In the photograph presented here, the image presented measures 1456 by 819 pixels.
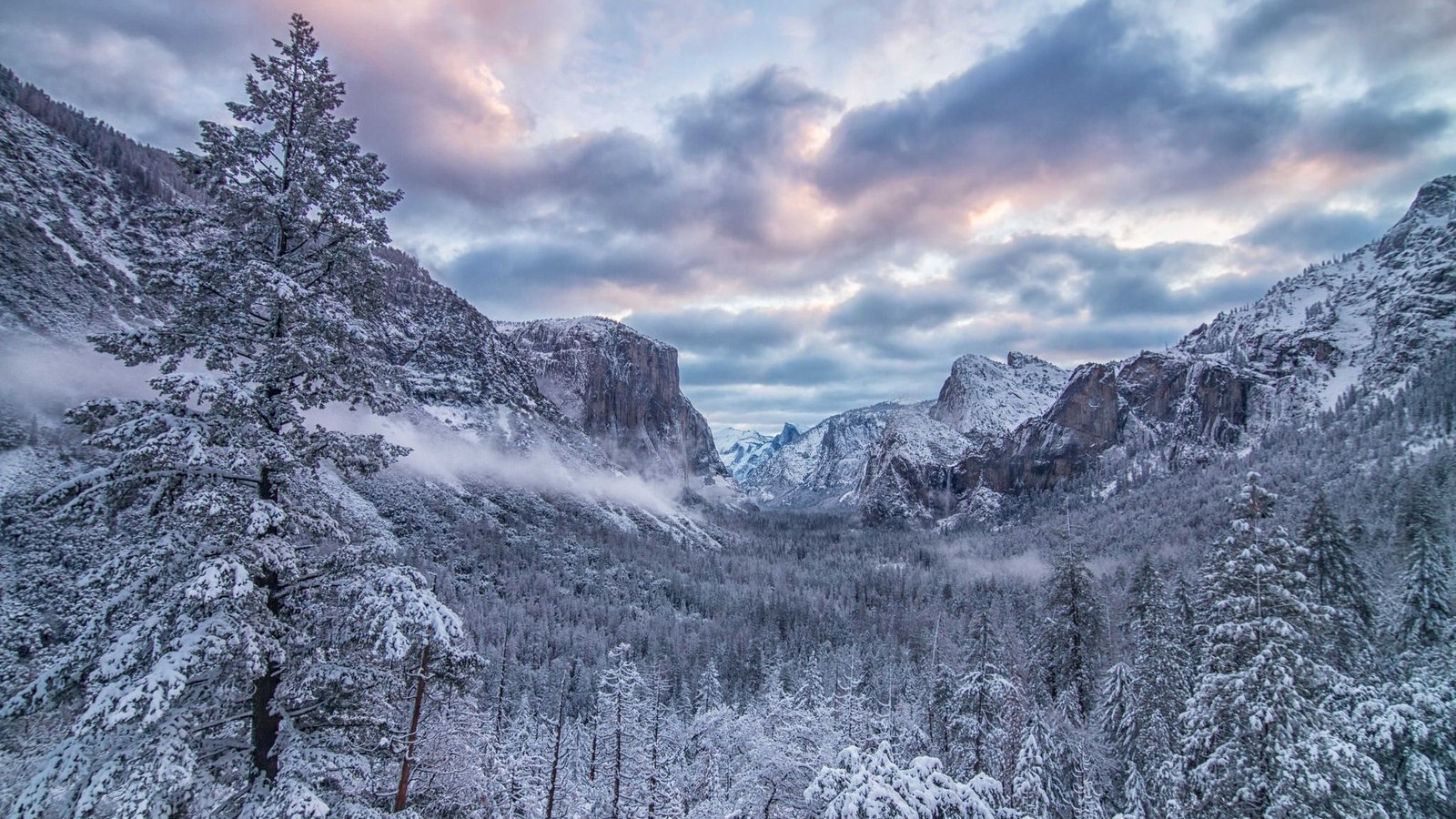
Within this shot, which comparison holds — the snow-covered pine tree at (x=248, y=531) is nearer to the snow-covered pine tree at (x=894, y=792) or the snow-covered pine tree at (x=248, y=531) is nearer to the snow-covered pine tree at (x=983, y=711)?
the snow-covered pine tree at (x=894, y=792)

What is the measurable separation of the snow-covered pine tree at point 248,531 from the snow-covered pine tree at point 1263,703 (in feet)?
65.6

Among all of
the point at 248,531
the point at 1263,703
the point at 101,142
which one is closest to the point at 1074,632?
the point at 1263,703

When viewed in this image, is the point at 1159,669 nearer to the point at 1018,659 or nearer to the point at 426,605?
the point at 1018,659

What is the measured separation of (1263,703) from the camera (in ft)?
50.6

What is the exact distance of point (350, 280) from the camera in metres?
9.79

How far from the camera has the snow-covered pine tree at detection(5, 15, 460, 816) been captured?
264 inches

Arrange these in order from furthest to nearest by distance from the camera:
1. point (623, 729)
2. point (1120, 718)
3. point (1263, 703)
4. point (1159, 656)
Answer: point (623, 729), point (1120, 718), point (1159, 656), point (1263, 703)

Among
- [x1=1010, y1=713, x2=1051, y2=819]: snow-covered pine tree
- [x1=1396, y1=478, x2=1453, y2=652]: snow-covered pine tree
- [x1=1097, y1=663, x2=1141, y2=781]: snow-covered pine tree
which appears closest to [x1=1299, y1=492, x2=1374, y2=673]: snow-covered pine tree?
[x1=1396, y1=478, x2=1453, y2=652]: snow-covered pine tree

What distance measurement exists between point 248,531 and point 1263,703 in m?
22.6

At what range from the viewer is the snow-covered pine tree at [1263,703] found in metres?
14.7

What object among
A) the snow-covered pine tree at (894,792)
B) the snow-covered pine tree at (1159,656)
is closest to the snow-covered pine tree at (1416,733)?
the snow-covered pine tree at (1159,656)

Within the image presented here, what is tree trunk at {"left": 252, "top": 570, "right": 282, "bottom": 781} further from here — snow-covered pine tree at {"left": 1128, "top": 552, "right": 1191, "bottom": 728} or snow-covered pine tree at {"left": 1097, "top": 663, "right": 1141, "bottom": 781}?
snow-covered pine tree at {"left": 1097, "top": 663, "right": 1141, "bottom": 781}

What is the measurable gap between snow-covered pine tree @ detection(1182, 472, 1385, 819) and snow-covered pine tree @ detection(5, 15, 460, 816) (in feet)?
65.6

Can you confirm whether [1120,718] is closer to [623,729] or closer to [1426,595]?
[1426,595]
